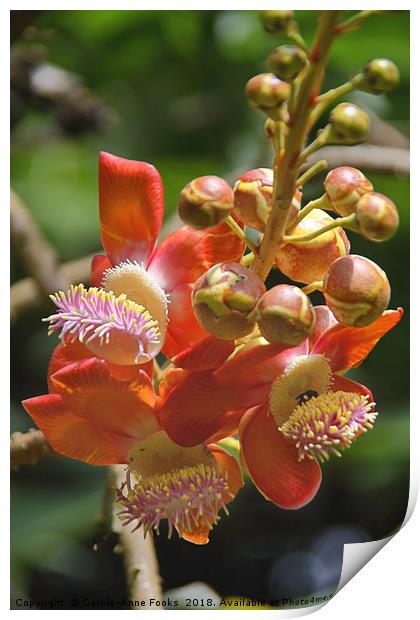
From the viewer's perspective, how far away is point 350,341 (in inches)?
22.6

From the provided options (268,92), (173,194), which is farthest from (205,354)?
(173,194)

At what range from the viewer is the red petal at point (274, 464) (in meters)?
0.57

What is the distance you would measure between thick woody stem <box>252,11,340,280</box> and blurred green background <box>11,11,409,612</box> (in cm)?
21

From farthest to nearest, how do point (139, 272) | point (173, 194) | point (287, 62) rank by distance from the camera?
point (173, 194) < point (139, 272) < point (287, 62)

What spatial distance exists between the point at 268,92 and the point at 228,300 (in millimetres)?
102

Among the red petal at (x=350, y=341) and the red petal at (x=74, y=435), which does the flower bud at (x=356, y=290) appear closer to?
the red petal at (x=350, y=341)

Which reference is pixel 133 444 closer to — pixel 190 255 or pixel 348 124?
pixel 190 255

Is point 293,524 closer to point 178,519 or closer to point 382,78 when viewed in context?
point 178,519

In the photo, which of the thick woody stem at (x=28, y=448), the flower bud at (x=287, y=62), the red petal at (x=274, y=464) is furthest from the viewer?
the thick woody stem at (x=28, y=448)

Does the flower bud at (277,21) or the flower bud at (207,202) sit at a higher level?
the flower bud at (277,21)

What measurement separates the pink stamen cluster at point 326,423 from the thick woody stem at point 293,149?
0.08 meters

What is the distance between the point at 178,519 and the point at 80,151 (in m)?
0.46

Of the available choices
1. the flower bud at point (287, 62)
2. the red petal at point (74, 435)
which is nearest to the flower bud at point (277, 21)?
the flower bud at point (287, 62)
